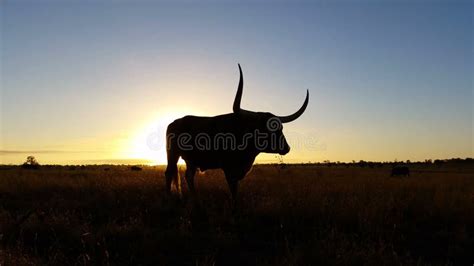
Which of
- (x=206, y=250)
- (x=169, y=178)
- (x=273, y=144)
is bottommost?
(x=206, y=250)

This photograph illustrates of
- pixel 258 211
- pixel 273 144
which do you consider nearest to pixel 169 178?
pixel 273 144

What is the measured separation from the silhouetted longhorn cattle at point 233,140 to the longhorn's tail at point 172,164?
1.19ft

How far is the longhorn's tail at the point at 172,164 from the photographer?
981cm

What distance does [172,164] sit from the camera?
391 inches

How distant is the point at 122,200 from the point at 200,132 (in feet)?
7.49

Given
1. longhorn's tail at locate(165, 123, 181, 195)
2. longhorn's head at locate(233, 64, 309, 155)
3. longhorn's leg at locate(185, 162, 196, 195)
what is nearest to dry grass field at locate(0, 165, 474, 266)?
longhorn's leg at locate(185, 162, 196, 195)

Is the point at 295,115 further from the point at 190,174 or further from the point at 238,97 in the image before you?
the point at 190,174

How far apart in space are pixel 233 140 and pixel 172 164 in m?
2.14

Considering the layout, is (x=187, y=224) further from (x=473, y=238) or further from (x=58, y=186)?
(x=58, y=186)

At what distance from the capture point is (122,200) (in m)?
8.18

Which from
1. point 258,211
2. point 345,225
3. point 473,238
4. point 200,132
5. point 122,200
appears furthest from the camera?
point 200,132

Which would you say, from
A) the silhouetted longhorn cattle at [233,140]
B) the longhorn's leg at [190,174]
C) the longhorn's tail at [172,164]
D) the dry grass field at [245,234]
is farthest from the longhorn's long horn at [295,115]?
the longhorn's tail at [172,164]

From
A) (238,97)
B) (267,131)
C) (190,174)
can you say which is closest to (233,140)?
(267,131)

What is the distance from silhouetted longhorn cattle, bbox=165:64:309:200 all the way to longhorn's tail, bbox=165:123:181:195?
0.36m
